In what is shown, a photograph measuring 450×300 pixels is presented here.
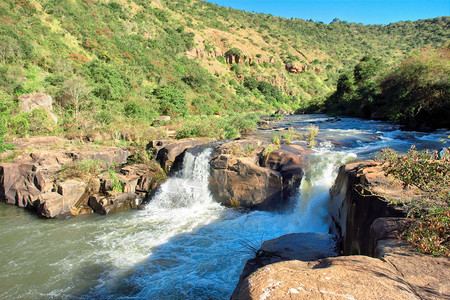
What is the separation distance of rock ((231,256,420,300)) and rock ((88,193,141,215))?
25.6 feet

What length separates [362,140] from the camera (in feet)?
40.9

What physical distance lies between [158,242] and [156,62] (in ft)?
97.4

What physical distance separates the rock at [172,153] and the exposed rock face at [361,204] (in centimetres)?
684

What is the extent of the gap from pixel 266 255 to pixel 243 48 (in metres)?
54.5

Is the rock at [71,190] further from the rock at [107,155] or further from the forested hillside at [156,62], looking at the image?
the forested hillside at [156,62]

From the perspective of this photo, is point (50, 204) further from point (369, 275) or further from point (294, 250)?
point (369, 275)

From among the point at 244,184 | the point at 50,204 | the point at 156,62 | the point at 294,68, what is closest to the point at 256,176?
the point at 244,184

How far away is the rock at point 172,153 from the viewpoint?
11.1 meters

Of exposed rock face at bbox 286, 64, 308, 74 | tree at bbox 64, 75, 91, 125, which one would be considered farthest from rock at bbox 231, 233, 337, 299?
exposed rock face at bbox 286, 64, 308, 74

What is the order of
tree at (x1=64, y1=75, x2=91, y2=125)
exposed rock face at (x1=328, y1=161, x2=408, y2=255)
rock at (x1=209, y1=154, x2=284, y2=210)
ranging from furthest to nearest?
1. tree at (x1=64, y1=75, x2=91, y2=125)
2. rock at (x1=209, y1=154, x2=284, y2=210)
3. exposed rock face at (x1=328, y1=161, x2=408, y2=255)

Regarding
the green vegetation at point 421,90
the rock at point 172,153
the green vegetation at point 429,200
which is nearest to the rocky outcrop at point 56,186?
the rock at point 172,153

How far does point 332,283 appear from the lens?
7.29ft

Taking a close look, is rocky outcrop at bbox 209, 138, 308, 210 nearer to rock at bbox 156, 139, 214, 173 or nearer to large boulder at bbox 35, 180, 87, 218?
rock at bbox 156, 139, 214, 173

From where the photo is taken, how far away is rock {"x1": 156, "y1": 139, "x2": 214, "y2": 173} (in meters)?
11.1
